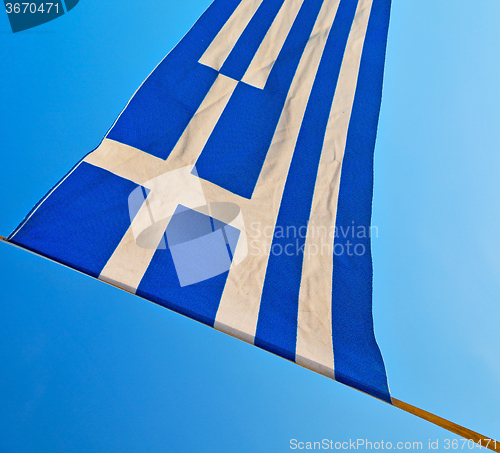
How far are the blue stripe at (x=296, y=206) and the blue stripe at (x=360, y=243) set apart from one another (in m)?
0.16

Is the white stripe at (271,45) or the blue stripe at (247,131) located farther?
the white stripe at (271,45)

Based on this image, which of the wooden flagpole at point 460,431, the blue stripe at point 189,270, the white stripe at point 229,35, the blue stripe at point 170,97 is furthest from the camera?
the white stripe at point 229,35

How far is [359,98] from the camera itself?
2.05 m

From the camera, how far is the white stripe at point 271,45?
6.24 ft

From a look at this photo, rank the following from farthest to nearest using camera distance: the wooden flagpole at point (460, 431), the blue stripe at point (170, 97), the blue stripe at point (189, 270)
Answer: the blue stripe at point (170, 97), the blue stripe at point (189, 270), the wooden flagpole at point (460, 431)

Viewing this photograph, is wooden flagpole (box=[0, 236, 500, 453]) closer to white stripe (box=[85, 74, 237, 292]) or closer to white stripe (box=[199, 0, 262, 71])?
white stripe (box=[85, 74, 237, 292])

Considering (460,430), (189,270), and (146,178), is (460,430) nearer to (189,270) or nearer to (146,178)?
(189,270)

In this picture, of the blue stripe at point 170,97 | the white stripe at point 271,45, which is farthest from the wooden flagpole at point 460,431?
the white stripe at point 271,45

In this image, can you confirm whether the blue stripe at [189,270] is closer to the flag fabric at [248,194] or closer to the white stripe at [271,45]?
the flag fabric at [248,194]

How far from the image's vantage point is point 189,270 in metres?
1.33

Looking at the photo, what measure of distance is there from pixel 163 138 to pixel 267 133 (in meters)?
0.54

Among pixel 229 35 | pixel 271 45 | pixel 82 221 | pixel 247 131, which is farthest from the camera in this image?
pixel 271 45

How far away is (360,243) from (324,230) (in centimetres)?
18

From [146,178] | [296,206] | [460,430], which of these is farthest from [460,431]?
[146,178]
